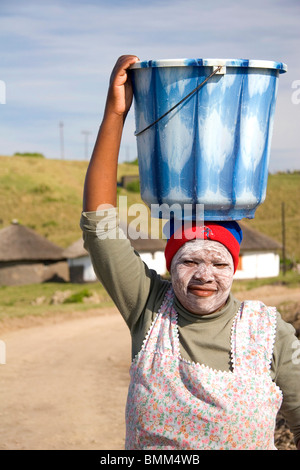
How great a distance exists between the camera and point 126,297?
2.21 meters

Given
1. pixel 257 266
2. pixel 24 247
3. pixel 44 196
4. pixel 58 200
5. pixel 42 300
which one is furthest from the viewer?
pixel 44 196

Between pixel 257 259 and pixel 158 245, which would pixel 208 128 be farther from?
pixel 257 259

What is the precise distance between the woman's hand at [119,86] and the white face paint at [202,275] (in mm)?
481

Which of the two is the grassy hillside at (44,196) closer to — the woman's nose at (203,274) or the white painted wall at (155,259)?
the white painted wall at (155,259)

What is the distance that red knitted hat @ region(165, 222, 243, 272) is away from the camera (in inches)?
86.1

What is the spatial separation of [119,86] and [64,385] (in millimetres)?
6868

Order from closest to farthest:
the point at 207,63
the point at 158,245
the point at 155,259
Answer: the point at 207,63 < the point at 158,245 < the point at 155,259

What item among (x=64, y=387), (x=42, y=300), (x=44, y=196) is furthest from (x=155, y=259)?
(x=44, y=196)

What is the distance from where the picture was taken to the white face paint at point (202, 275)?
214cm

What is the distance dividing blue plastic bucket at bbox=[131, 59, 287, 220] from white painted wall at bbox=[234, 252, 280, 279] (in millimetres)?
26041

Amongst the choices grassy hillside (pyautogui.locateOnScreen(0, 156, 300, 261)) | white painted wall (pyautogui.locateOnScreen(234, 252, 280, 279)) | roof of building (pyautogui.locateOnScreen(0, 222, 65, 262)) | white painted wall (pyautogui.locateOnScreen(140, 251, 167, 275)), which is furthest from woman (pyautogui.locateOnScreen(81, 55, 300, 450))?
grassy hillside (pyautogui.locateOnScreen(0, 156, 300, 261))

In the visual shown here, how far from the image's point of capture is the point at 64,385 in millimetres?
8523

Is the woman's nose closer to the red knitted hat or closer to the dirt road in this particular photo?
the red knitted hat
